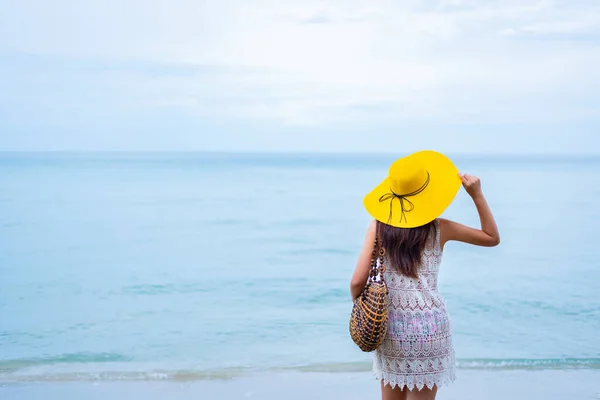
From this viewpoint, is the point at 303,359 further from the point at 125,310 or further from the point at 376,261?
the point at 376,261

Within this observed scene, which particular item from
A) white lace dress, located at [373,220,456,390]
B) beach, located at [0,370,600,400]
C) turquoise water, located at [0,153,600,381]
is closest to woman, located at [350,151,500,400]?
white lace dress, located at [373,220,456,390]

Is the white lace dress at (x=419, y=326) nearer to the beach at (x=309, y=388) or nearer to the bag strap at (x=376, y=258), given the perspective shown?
the bag strap at (x=376, y=258)

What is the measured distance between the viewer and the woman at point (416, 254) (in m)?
2.18

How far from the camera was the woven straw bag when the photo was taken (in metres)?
A: 2.13

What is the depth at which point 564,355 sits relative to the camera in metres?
5.85

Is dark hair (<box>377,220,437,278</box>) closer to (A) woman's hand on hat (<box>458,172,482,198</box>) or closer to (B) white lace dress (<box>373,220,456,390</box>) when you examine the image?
(B) white lace dress (<box>373,220,456,390</box>)

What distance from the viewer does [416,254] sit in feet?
7.19

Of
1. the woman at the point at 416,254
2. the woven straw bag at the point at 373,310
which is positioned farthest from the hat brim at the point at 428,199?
the woven straw bag at the point at 373,310

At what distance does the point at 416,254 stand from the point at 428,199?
19 cm

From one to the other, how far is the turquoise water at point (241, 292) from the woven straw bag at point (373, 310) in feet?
8.23

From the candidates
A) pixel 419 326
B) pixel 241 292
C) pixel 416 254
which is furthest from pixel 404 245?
pixel 241 292

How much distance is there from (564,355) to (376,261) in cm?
437

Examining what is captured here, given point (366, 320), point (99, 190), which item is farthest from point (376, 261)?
point (99, 190)

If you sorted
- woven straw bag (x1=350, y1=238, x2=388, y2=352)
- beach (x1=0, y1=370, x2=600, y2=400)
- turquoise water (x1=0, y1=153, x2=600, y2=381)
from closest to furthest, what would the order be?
woven straw bag (x1=350, y1=238, x2=388, y2=352) → beach (x1=0, y1=370, x2=600, y2=400) → turquoise water (x1=0, y1=153, x2=600, y2=381)
